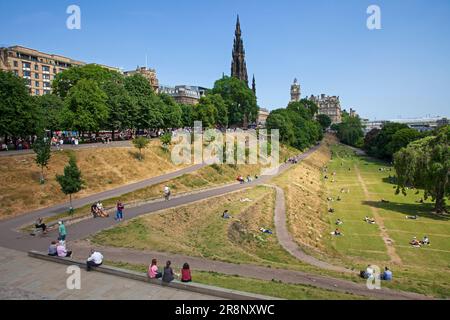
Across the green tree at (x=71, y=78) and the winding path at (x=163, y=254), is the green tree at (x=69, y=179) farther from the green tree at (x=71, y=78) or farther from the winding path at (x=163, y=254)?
the green tree at (x=71, y=78)

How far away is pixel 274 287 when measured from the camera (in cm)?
1542

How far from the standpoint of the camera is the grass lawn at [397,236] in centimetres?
2315

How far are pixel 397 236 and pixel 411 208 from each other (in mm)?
14451

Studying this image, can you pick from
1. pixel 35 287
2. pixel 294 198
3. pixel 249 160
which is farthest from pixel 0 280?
pixel 249 160

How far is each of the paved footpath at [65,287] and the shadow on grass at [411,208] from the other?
128ft

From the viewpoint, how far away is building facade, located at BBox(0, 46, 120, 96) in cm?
9275

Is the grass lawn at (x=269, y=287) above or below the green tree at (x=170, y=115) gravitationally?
below

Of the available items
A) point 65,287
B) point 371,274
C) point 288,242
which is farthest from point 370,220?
point 65,287

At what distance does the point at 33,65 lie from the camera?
10019 cm

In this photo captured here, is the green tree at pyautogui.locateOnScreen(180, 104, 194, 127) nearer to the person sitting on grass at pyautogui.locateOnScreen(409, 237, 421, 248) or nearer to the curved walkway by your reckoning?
the curved walkway

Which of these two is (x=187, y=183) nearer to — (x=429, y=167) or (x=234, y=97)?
(x=429, y=167)

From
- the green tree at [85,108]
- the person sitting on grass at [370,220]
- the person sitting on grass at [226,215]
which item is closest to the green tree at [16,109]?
the green tree at [85,108]

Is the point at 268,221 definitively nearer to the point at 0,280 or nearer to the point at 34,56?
the point at 0,280

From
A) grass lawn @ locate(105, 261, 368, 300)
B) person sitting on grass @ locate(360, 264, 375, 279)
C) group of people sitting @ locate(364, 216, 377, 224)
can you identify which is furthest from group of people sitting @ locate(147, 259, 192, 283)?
group of people sitting @ locate(364, 216, 377, 224)
